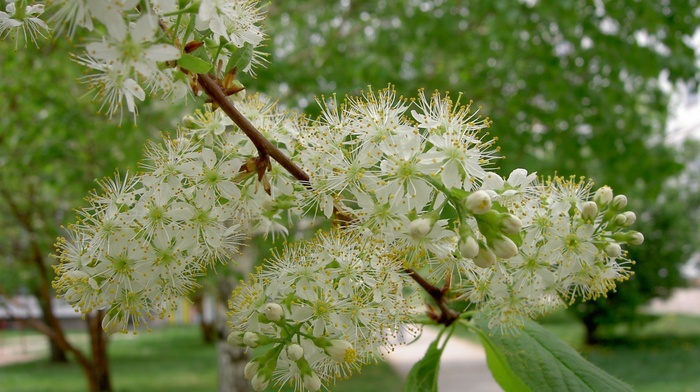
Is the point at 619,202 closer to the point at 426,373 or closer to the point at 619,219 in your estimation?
the point at 619,219

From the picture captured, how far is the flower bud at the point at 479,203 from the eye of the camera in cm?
128

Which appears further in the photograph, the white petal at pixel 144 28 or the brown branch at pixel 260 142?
the brown branch at pixel 260 142

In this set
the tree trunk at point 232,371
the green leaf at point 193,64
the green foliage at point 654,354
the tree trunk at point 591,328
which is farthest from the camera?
the tree trunk at point 591,328

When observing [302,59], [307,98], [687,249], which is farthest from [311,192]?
[687,249]

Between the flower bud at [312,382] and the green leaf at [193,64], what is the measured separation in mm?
710

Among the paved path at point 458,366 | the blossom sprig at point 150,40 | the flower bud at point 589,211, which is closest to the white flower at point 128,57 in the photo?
the blossom sprig at point 150,40

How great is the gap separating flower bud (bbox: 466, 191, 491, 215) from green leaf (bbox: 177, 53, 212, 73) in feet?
1.95

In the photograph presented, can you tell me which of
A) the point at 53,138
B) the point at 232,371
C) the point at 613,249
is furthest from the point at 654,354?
the point at 613,249

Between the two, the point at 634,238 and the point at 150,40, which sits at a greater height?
the point at 150,40

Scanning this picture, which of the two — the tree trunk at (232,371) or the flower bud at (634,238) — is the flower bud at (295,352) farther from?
the tree trunk at (232,371)

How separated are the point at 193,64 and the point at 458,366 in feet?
47.6

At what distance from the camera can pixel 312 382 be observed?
1444 millimetres

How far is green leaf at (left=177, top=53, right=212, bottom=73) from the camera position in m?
1.26

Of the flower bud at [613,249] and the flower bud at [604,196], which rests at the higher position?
the flower bud at [604,196]
